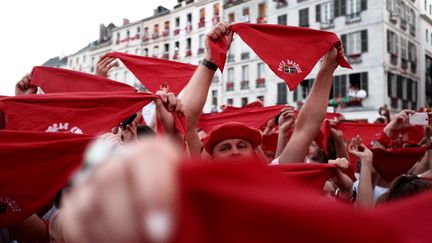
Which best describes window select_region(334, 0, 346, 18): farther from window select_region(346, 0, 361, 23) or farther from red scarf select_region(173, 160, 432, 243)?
red scarf select_region(173, 160, 432, 243)

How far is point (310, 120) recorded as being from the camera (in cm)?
355

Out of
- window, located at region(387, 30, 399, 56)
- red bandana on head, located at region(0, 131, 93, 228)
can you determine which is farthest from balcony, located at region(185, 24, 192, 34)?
red bandana on head, located at region(0, 131, 93, 228)

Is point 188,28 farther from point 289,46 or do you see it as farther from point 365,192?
point 365,192

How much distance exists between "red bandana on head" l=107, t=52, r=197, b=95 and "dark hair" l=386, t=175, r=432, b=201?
107 inches

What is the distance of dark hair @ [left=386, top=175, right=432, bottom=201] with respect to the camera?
3.00 meters

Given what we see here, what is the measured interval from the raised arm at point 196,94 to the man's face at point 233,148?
0.58 ft

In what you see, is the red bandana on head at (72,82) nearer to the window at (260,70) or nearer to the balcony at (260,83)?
the balcony at (260,83)

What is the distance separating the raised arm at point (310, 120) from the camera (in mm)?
3484

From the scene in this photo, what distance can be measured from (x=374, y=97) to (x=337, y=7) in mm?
7299

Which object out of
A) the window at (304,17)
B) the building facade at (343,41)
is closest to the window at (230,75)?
the building facade at (343,41)

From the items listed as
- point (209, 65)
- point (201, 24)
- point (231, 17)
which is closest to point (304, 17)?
point (231, 17)

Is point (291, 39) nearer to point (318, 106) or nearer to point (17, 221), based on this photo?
point (318, 106)

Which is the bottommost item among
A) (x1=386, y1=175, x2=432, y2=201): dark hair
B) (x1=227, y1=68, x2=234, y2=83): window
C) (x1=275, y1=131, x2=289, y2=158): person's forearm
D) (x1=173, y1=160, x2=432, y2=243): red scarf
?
(x1=386, y1=175, x2=432, y2=201): dark hair

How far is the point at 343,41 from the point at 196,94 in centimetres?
3179
